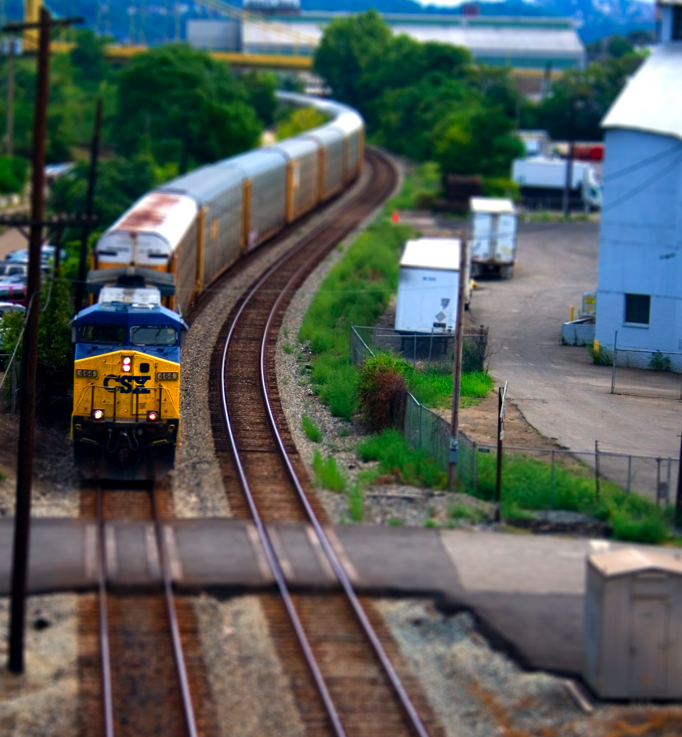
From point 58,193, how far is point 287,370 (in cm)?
3304

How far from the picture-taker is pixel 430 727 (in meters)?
11.8

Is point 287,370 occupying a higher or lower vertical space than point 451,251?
lower

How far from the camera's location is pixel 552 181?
70.4 m

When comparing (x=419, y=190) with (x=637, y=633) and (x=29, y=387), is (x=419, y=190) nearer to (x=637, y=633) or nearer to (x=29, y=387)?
(x=29, y=387)

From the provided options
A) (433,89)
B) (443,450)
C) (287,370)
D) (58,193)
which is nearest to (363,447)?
(443,450)

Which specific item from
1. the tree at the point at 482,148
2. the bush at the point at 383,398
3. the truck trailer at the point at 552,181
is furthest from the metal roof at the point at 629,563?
the tree at the point at 482,148

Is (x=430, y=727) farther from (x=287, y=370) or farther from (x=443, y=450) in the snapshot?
(x=287, y=370)

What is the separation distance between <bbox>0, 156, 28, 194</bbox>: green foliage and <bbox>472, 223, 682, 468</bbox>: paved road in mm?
40626

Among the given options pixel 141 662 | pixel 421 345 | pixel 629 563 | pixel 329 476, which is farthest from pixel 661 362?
pixel 141 662

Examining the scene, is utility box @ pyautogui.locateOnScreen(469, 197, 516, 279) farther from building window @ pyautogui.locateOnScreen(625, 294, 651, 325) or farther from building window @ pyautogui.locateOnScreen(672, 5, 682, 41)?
building window @ pyautogui.locateOnScreen(625, 294, 651, 325)

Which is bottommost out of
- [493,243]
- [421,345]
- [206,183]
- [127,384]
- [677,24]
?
[421,345]

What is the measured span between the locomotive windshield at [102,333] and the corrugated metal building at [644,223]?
16.7m

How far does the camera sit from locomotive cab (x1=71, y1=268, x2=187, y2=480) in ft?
63.4

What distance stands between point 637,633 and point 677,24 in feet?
84.5
